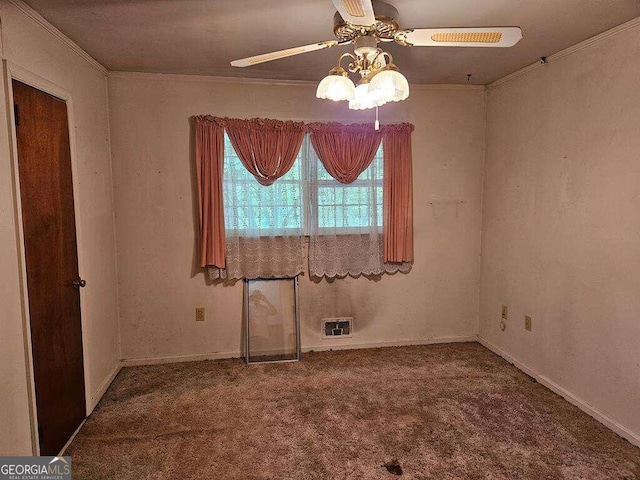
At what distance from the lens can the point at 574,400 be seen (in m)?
2.73

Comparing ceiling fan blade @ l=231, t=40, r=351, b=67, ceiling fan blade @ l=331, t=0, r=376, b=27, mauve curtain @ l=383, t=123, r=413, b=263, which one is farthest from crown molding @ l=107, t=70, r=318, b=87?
ceiling fan blade @ l=331, t=0, r=376, b=27

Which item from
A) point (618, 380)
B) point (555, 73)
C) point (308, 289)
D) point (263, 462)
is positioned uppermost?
point (555, 73)

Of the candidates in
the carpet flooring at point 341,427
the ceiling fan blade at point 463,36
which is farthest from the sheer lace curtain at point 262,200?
the ceiling fan blade at point 463,36

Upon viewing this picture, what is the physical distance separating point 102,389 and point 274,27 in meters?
2.70

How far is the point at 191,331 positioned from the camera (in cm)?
352

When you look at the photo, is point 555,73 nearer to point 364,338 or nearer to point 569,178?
point 569,178

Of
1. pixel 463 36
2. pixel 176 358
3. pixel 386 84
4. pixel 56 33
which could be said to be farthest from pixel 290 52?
pixel 176 358

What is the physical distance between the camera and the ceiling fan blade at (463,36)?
1.60 metres

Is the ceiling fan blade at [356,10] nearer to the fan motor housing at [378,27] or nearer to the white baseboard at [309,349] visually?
the fan motor housing at [378,27]

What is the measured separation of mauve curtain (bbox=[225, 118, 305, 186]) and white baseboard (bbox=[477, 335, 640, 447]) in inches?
96.9

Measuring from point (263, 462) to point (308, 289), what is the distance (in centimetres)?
168

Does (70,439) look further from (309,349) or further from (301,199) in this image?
(301,199)

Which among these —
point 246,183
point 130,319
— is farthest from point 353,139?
point 130,319

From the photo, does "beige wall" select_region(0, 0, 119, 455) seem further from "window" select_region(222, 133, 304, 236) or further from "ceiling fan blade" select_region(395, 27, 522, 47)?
"ceiling fan blade" select_region(395, 27, 522, 47)
